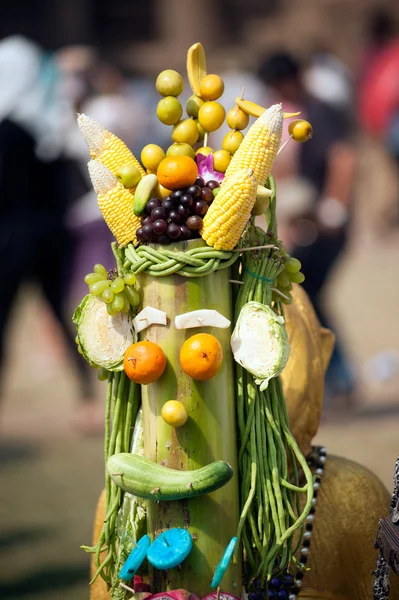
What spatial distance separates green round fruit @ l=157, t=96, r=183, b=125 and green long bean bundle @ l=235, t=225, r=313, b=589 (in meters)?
0.29

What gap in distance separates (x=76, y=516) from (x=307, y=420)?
2.14m

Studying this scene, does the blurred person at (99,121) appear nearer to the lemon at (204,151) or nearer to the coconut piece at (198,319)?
the lemon at (204,151)

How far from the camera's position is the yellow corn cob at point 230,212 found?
6.07 feet

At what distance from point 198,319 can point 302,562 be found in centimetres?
62

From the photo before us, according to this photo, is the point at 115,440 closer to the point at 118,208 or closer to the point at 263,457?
the point at 263,457

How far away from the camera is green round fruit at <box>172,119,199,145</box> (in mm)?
2025

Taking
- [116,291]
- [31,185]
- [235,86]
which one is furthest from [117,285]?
[235,86]

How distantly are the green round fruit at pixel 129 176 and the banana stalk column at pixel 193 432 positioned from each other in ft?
0.64

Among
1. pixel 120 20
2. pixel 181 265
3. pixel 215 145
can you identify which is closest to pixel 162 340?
pixel 181 265

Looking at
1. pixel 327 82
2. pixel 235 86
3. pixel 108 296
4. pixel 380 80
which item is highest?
pixel 380 80

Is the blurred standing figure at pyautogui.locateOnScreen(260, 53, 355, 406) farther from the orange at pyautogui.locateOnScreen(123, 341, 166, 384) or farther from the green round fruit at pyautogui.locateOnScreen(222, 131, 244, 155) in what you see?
the orange at pyautogui.locateOnScreen(123, 341, 166, 384)

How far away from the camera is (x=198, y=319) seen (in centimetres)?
190

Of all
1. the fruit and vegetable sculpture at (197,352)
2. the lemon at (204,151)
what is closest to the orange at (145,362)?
the fruit and vegetable sculpture at (197,352)

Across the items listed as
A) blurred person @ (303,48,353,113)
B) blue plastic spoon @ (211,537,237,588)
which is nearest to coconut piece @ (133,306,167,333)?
blue plastic spoon @ (211,537,237,588)
